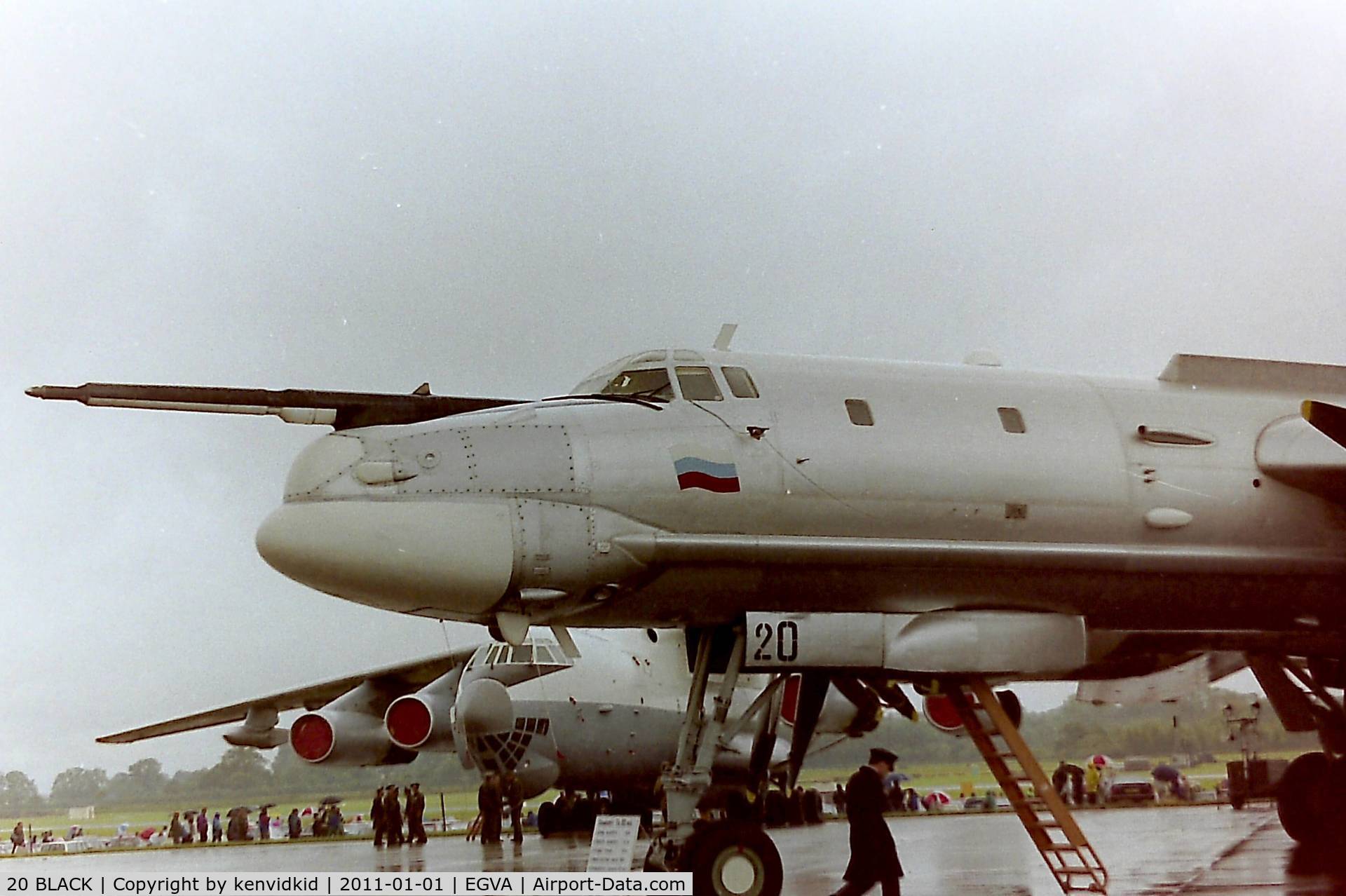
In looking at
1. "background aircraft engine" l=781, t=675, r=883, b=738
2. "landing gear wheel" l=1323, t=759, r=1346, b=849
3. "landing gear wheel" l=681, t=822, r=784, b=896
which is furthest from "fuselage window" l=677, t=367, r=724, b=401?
"landing gear wheel" l=1323, t=759, r=1346, b=849

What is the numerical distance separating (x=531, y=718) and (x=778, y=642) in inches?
279

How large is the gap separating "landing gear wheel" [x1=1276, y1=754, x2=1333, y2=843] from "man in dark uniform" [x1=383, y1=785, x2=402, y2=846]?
9.31 metres

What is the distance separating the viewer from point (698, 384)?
7027 mm

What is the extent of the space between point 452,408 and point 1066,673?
4.13 meters

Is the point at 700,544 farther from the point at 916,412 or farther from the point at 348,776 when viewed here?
the point at 348,776

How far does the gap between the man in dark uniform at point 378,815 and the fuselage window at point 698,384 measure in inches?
376

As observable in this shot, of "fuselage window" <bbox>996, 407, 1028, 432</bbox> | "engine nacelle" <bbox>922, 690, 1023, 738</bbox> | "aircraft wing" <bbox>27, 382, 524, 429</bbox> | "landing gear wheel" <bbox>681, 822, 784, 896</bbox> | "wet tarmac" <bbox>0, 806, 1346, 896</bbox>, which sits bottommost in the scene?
"wet tarmac" <bbox>0, 806, 1346, 896</bbox>

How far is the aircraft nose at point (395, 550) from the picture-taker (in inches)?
241

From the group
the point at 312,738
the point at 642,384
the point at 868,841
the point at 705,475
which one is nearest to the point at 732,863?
→ the point at 868,841

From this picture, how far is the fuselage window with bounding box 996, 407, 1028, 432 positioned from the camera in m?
7.17

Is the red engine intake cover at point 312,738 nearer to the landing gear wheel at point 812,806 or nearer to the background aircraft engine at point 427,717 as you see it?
the background aircraft engine at point 427,717

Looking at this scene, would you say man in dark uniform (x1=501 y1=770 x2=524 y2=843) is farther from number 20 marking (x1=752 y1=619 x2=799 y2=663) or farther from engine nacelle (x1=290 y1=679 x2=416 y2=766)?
number 20 marking (x1=752 y1=619 x2=799 y2=663)

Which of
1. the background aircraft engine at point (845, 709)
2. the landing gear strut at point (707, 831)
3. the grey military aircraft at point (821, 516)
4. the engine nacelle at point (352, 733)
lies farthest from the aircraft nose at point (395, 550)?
the engine nacelle at point (352, 733)

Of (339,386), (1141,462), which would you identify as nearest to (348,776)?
(339,386)
